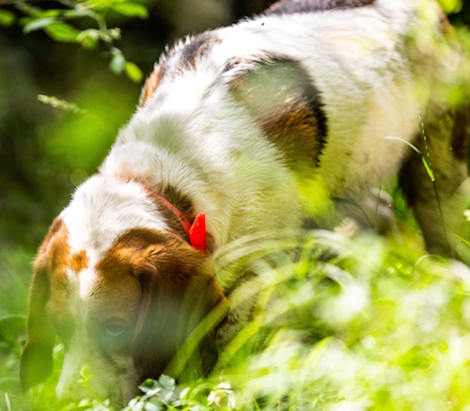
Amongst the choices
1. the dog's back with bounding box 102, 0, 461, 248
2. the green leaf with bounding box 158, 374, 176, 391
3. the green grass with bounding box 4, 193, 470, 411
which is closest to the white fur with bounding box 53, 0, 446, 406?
the dog's back with bounding box 102, 0, 461, 248

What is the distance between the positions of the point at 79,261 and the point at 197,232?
0.46m

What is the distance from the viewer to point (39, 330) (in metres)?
2.33

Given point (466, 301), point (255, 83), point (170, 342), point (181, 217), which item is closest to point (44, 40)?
point (255, 83)

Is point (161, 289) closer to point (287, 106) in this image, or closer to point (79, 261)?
point (79, 261)

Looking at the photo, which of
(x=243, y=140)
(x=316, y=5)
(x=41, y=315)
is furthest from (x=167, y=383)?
(x=316, y=5)

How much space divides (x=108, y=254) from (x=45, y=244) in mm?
425

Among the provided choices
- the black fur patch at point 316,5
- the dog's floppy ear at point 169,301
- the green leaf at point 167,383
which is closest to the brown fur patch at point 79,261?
the dog's floppy ear at point 169,301

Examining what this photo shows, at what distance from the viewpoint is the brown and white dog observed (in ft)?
6.81

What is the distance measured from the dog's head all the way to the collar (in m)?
0.05

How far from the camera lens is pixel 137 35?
15.9ft

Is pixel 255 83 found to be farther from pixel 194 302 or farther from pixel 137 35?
pixel 137 35

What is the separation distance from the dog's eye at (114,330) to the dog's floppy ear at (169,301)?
0.06 meters

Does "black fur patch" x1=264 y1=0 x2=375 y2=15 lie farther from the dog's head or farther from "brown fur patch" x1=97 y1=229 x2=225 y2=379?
"brown fur patch" x1=97 y1=229 x2=225 y2=379

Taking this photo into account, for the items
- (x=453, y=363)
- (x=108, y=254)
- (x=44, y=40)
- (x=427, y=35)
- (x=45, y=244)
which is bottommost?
(x=44, y=40)
